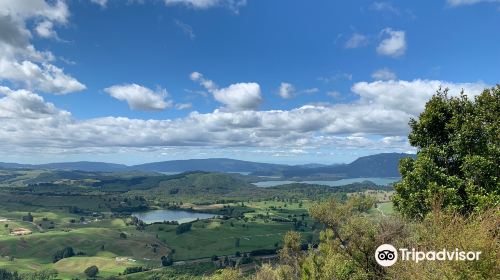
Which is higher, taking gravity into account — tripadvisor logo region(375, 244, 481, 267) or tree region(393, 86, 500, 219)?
tree region(393, 86, 500, 219)

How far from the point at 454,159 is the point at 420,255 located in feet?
57.5

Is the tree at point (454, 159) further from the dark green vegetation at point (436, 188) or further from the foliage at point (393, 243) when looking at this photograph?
the foliage at point (393, 243)

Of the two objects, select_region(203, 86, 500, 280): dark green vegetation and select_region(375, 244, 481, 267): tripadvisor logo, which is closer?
select_region(375, 244, 481, 267): tripadvisor logo

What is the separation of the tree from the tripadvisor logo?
5.61 metres

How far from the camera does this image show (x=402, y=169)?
48.8 meters

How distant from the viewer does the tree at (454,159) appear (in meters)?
40.0

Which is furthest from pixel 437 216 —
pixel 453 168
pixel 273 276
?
pixel 273 276

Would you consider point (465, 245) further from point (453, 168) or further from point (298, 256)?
point (298, 256)

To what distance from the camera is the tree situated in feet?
131

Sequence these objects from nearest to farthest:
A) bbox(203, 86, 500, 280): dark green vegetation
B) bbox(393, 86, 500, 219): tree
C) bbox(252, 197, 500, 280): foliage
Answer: bbox(252, 197, 500, 280): foliage
bbox(203, 86, 500, 280): dark green vegetation
bbox(393, 86, 500, 219): tree

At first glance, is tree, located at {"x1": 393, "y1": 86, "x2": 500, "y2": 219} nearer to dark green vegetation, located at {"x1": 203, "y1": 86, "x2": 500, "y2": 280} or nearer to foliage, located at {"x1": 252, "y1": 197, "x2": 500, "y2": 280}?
dark green vegetation, located at {"x1": 203, "y1": 86, "x2": 500, "y2": 280}

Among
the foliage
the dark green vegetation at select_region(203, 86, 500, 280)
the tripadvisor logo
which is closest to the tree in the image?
the dark green vegetation at select_region(203, 86, 500, 280)

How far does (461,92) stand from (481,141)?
690 centimetres

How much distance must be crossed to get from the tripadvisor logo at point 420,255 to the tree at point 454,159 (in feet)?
18.4
